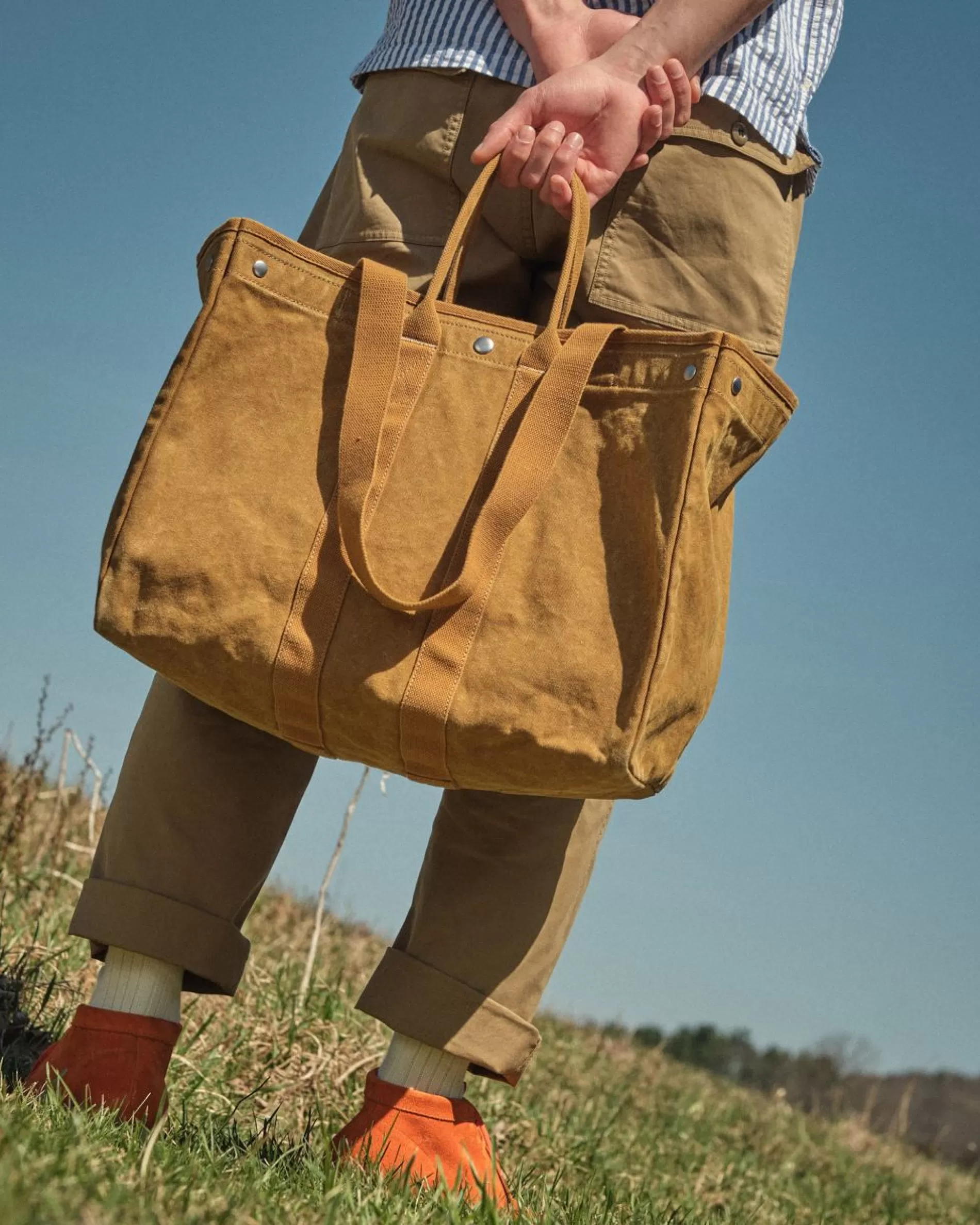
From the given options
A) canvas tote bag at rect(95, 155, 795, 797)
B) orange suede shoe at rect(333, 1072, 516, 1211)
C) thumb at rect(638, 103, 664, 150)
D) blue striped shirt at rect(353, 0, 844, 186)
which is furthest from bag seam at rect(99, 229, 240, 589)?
orange suede shoe at rect(333, 1072, 516, 1211)

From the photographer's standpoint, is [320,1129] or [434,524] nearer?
[434,524]

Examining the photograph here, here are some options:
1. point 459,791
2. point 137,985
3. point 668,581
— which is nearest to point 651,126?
point 668,581

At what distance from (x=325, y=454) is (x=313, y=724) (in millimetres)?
350

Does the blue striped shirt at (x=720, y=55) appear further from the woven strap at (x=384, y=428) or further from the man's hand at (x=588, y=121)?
the woven strap at (x=384, y=428)

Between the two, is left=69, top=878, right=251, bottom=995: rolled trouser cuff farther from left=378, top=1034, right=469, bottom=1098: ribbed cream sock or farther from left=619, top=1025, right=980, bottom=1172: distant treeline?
left=619, top=1025, right=980, bottom=1172: distant treeline

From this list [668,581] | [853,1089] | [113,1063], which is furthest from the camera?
A: [853,1089]

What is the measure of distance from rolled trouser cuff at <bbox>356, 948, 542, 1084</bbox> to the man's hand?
110 centimetres

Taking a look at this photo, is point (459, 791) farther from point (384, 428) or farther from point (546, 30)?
point (546, 30)

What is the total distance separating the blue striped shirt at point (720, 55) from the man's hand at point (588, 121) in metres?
0.10

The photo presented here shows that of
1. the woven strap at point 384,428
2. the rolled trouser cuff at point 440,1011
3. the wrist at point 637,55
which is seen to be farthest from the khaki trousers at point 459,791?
the woven strap at point 384,428

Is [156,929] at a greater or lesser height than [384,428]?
lesser

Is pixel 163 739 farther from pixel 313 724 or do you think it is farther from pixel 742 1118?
pixel 742 1118

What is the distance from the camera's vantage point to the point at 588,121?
1884 mm

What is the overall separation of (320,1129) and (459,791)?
0.57 metres
